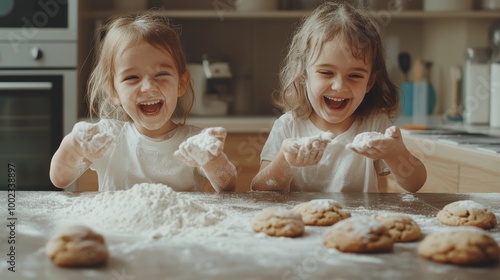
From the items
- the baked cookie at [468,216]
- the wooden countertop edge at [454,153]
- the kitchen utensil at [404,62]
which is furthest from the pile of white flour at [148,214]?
the kitchen utensil at [404,62]

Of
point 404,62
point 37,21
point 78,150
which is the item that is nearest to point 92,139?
point 78,150

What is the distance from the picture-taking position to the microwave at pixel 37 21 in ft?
8.47

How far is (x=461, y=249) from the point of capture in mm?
786

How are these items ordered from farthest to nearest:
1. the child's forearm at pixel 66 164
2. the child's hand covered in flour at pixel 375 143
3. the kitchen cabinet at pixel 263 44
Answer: the kitchen cabinet at pixel 263 44 → the child's forearm at pixel 66 164 → the child's hand covered in flour at pixel 375 143

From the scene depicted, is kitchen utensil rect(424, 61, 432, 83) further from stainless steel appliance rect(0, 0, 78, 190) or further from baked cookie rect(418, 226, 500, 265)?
baked cookie rect(418, 226, 500, 265)

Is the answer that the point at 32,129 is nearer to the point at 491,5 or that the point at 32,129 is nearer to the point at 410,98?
the point at 410,98

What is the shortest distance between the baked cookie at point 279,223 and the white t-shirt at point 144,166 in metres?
0.57

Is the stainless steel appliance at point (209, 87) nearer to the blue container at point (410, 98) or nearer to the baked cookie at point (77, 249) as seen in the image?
the blue container at point (410, 98)

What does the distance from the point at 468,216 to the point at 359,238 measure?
0.26m

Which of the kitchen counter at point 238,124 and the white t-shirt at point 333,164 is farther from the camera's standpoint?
the kitchen counter at point 238,124

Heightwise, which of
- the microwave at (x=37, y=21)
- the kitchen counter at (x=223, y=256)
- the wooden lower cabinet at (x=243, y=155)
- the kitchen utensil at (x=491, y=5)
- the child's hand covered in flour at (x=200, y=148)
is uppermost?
the kitchen utensil at (x=491, y=5)

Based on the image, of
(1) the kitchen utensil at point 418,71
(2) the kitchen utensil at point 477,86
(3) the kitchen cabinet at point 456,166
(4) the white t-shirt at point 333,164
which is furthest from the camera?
(1) the kitchen utensil at point 418,71

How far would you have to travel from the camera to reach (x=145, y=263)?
77 cm

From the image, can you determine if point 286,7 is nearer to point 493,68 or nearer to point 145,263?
point 493,68
